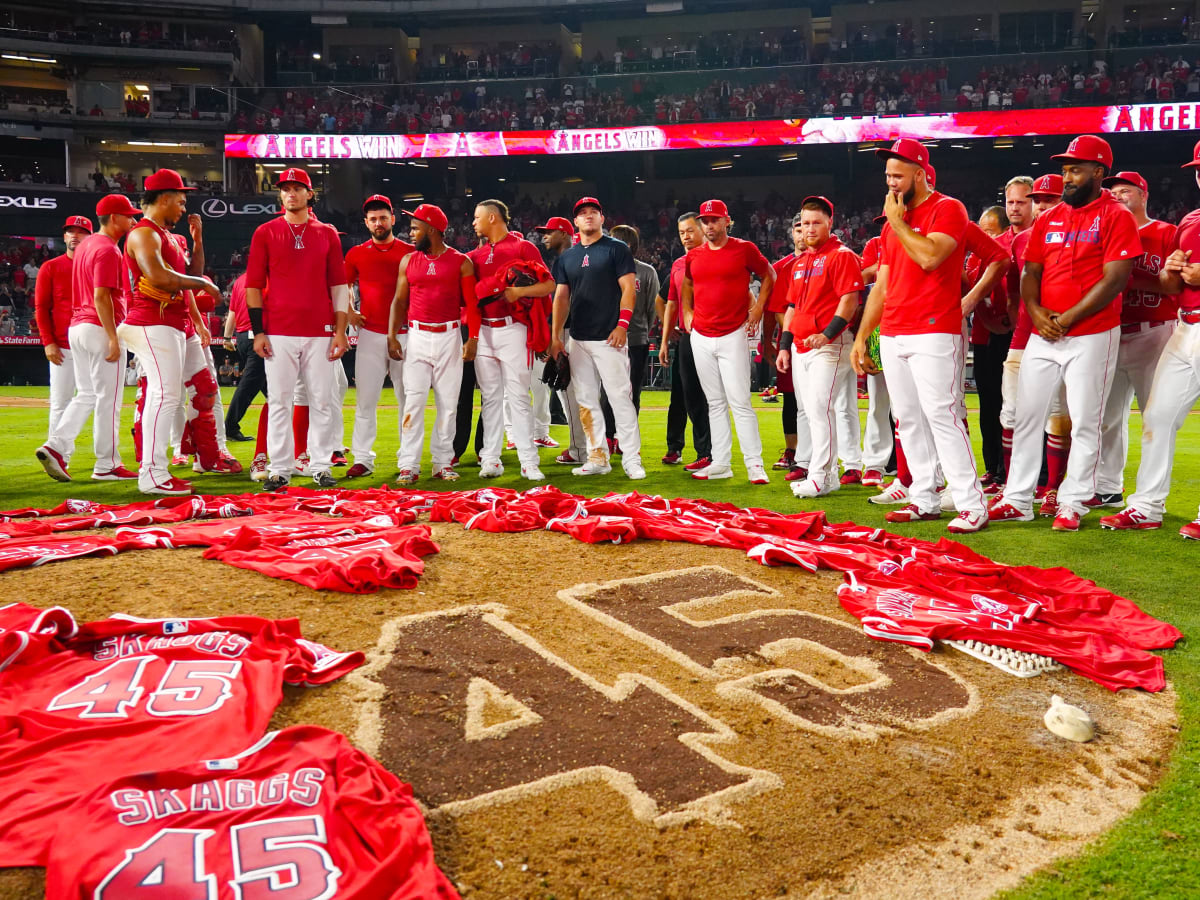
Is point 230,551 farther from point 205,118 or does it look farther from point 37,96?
point 37,96

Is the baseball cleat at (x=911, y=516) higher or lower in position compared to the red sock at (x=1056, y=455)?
lower

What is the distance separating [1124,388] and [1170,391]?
769 mm

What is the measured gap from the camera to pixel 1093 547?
552 cm

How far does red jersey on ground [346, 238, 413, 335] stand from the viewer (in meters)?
8.41

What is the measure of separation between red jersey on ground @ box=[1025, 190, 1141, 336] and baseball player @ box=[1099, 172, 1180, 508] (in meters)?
0.37

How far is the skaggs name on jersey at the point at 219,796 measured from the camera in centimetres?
229

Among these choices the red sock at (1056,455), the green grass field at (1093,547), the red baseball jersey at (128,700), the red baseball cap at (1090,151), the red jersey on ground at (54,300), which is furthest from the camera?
the red jersey on ground at (54,300)

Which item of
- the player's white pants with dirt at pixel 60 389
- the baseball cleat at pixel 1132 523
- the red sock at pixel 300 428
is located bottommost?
the baseball cleat at pixel 1132 523

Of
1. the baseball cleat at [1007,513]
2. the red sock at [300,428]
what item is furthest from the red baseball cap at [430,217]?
the baseball cleat at [1007,513]

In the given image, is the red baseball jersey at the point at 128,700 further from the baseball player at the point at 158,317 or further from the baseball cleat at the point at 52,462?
the baseball cleat at the point at 52,462

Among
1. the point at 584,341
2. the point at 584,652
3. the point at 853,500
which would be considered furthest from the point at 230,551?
the point at 853,500

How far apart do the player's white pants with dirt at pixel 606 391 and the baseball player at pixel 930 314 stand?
2482mm

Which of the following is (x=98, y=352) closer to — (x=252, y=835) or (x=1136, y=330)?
(x=252, y=835)

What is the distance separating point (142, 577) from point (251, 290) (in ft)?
11.9
